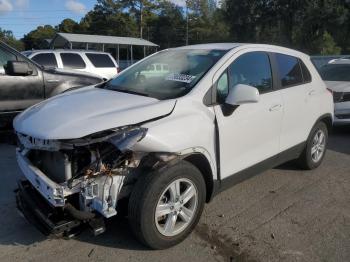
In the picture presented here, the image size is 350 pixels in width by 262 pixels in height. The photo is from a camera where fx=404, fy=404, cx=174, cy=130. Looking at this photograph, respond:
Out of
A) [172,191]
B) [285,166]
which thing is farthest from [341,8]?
[172,191]

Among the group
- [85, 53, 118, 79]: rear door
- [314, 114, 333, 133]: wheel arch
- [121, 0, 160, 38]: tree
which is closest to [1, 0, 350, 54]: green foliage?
[121, 0, 160, 38]: tree

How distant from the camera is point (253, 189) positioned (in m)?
4.97

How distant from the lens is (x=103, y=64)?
1406cm

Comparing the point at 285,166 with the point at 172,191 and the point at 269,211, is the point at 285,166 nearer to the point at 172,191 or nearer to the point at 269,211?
the point at 269,211

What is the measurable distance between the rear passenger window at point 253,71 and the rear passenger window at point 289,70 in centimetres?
27

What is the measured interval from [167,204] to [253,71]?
1.85m

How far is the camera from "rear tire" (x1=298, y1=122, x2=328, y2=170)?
547 cm

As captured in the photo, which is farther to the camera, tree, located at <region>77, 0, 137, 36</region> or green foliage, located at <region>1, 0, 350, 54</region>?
tree, located at <region>77, 0, 137, 36</region>

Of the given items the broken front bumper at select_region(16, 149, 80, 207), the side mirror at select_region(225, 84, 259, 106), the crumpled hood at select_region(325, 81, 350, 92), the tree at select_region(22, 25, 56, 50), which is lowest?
the broken front bumper at select_region(16, 149, 80, 207)

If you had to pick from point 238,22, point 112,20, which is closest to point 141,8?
point 112,20

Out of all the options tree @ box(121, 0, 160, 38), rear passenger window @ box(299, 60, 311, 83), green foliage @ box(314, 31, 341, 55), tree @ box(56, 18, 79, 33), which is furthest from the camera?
tree @ box(56, 18, 79, 33)

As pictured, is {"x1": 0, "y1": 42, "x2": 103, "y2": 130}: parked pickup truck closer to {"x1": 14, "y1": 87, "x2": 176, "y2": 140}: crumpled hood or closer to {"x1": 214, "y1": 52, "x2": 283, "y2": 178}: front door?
{"x1": 14, "y1": 87, "x2": 176, "y2": 140}: crumpled hood

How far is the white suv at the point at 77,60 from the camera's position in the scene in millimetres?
12617

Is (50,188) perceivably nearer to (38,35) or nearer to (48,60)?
(48,60)
